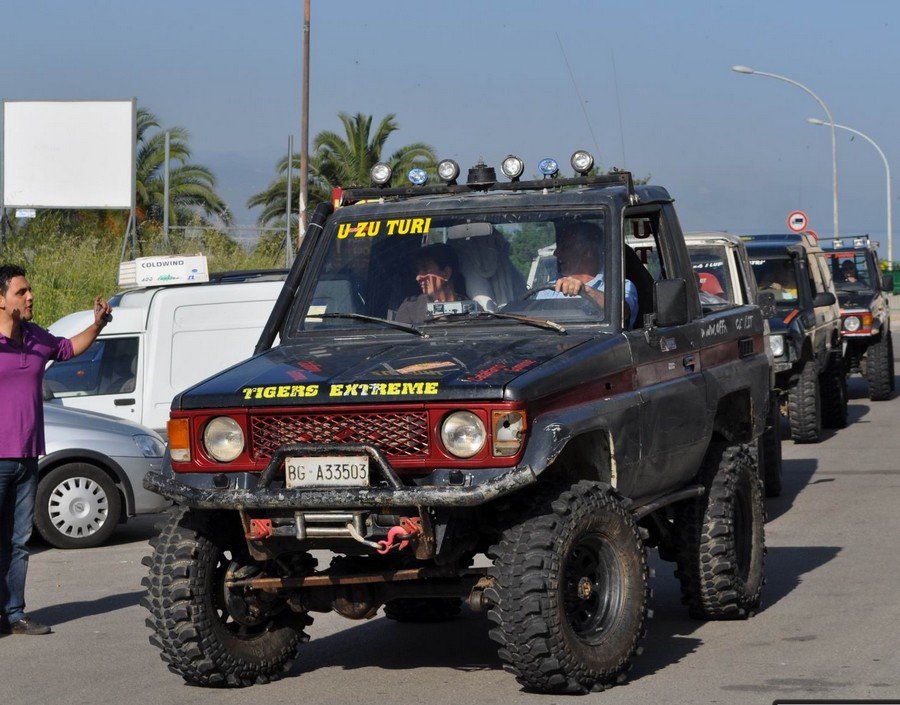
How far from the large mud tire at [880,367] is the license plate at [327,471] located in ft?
53.7

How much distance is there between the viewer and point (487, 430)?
561 centimetres

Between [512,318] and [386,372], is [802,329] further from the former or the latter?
[386,372]

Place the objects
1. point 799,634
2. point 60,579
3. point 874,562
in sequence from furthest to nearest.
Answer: point 60,579 < point 874,562 < point 799,634

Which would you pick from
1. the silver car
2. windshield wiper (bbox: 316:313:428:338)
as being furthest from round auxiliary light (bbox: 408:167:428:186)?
the silver car

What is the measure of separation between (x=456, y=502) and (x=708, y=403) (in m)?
2.40

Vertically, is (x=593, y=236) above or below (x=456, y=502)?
above

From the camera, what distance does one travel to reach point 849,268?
22719 mm

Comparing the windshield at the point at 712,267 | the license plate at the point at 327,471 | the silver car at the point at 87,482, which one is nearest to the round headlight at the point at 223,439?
the license plate at the point at 327,471

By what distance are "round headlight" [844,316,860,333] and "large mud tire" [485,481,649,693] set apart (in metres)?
14.9

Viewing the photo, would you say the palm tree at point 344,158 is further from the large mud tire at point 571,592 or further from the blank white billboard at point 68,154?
the large mud tire at point 571,592

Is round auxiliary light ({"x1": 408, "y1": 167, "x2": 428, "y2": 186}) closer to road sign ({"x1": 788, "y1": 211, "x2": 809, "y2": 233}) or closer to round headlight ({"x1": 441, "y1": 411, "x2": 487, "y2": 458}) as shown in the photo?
round headlight ({"x1": 441, "y1": 411, "x2": 487, "y2": 458})

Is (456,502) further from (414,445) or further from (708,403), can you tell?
(708,403)

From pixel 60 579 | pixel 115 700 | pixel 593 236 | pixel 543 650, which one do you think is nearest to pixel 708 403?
pixel 593 236

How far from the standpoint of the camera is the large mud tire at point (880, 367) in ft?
68.4
